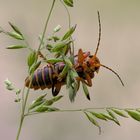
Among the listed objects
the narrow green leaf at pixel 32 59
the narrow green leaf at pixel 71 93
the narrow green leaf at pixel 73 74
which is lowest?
the narrow green leaf at pixel 71 93

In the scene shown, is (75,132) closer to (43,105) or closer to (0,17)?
(0,17)

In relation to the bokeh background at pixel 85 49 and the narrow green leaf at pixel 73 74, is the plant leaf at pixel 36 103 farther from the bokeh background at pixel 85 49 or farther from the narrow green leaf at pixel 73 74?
the bokeh background at pixel 85 49

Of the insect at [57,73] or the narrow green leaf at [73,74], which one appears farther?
the insect at [57,73]

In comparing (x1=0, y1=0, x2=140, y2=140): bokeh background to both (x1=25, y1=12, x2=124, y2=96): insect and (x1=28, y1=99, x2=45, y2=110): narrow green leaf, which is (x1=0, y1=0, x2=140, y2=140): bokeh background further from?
(x1=28, y1=99, x2=45, y2=110): narrow green leaf

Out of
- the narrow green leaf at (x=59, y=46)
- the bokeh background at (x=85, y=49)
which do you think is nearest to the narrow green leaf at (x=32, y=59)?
the narrow green leaf at (x=59, y=46)

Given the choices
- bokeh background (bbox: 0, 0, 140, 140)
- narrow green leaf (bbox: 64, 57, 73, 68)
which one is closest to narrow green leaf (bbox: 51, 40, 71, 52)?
narrow green leaf (bbox: 64, 57, 73, 68)

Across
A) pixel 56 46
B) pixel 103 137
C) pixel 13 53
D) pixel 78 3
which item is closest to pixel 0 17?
pixel 13 53

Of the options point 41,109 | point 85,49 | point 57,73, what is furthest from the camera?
point 85,49

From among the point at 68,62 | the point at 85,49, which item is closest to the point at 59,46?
the point at 68,62

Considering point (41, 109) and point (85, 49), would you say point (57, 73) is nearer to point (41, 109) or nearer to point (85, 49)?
point (41, 109)
